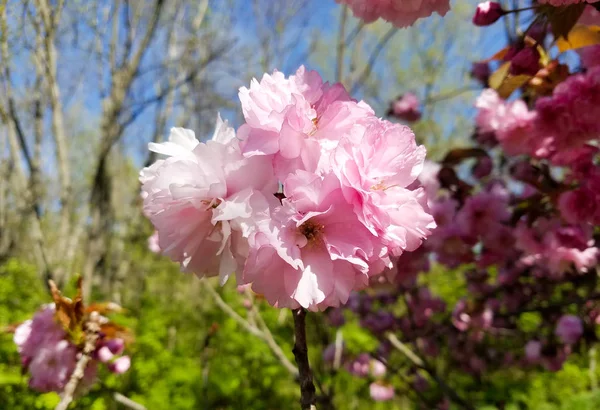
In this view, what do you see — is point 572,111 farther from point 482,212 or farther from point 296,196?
point 296,196

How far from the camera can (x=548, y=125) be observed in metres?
1.30

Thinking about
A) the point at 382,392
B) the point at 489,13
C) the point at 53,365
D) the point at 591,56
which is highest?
the point at 489,13

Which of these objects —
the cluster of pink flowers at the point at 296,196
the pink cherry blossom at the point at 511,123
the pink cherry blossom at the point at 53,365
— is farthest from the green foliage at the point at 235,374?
the cluster of pink flowers at the point at 296,196

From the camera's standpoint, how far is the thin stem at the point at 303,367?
0.59m

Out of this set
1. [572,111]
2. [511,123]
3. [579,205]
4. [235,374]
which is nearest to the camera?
[572,111]

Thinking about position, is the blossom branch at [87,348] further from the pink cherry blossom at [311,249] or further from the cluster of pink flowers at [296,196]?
the pink cherry blossom at [311,249]

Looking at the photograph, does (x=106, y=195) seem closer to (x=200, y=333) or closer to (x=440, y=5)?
(x=200, y=333)

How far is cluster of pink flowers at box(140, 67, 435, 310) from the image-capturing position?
0.55 metres

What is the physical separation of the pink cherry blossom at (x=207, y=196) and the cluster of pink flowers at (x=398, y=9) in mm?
405

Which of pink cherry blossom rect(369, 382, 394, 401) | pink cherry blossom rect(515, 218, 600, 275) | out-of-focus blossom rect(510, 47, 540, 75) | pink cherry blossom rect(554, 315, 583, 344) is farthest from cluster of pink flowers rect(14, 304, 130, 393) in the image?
pink cherry blossom rect(554, 315, 583, 344)

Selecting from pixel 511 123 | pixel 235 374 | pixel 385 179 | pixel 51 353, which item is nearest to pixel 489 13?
pixel 511 123

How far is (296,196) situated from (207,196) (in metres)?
0.13

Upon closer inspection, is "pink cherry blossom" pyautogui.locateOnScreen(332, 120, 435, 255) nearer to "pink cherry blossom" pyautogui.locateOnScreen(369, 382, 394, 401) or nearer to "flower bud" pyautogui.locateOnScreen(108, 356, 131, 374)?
"flower bud" pyautogui.locateOnScreen(108, 356, 131, 374)

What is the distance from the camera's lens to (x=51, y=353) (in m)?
1.04
